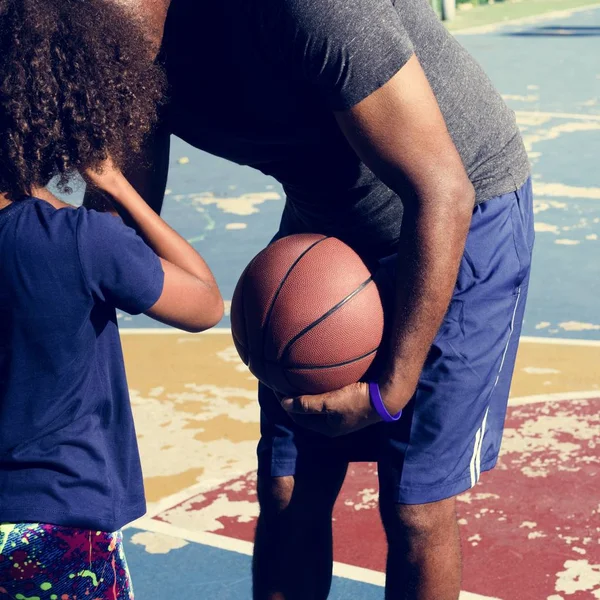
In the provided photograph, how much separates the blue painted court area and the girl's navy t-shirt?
5.06ft

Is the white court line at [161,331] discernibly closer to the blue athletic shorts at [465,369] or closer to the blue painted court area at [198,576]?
the blue painted court area at [198,576]

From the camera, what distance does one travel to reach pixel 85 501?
2.37 metres

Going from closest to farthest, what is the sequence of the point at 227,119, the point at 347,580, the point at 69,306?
the point at 69,306, the point at 227,119, the point at 347,580

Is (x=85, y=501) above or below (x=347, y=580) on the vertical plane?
above

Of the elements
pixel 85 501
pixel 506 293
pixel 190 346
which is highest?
pixel 506 293

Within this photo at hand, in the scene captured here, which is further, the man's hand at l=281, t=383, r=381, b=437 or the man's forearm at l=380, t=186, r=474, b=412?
the man's hand at l=281, t=383, r=381, b=437

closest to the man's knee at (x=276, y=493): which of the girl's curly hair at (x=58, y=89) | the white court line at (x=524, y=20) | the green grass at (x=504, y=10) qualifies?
the girl's curly hair at (x=58, y=89)

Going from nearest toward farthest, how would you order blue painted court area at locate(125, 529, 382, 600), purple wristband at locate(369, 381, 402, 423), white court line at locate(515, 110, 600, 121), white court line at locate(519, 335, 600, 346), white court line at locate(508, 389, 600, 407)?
1. purple wristband at locate(369, 381, 402, 423)
2. blue painted court area at locate(125, 529, 382, 600)
3. white court line at locate(508, 389, 600, 407)
4. white court line at locate(519, 335, 600, 346)
5. white court line at locate(515, 110, 600, 121)

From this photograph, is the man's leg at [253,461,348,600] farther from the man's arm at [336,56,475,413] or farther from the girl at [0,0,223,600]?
the girl at [0,0,223,600]

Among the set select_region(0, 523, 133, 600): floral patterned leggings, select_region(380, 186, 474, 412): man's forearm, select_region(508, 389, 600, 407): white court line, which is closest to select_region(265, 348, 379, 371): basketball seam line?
select_region(380, 186, 474, 412): man's forearm

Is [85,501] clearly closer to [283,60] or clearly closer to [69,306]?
[69,306]

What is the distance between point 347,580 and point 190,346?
260cm

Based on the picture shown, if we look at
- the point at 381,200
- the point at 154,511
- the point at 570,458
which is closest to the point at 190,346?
the point at 154,511

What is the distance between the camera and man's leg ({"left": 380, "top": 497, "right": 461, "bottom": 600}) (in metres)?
2.93
